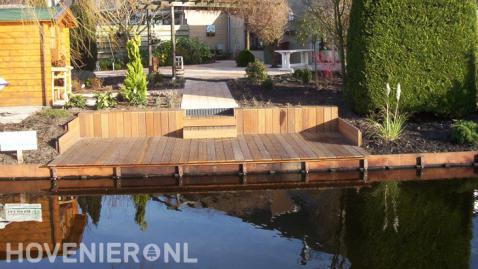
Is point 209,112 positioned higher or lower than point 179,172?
higher

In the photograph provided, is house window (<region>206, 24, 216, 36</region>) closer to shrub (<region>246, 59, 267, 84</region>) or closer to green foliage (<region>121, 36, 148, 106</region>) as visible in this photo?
shrub (<region>246, 59, 267, 84</region>)

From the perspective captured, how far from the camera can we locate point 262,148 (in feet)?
33.5

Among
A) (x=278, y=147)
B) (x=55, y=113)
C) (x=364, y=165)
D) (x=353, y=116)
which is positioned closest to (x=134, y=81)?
(x=55, y=113)

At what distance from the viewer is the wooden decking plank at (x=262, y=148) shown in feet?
31.3

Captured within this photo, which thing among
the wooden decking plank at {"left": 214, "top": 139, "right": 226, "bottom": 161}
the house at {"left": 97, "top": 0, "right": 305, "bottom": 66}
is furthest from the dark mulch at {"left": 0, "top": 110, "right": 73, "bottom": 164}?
the house at {"left": 97, "top": 0, "right": 305, "bottom": 66}

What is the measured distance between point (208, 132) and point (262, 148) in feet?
4.45

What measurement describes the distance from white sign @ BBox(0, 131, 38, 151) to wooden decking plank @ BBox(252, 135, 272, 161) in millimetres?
3734

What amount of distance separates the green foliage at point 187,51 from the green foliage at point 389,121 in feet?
50.6

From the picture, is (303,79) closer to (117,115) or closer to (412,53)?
(412,53)

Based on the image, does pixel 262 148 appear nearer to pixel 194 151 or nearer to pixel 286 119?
pixel 194 151

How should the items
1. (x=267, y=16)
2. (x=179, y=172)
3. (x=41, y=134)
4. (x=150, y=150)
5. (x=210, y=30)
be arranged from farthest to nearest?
(x=210, y=30), (x=267, y=16), (x=41, y=134), (x=150, y=150), (x=179, y=172)

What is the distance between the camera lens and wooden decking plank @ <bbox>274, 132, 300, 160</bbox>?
9593 millimetres

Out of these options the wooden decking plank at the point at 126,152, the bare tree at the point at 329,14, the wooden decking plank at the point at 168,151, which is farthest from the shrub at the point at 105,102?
the bare tree at the point at 329,14

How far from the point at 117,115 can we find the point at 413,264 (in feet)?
22.8
